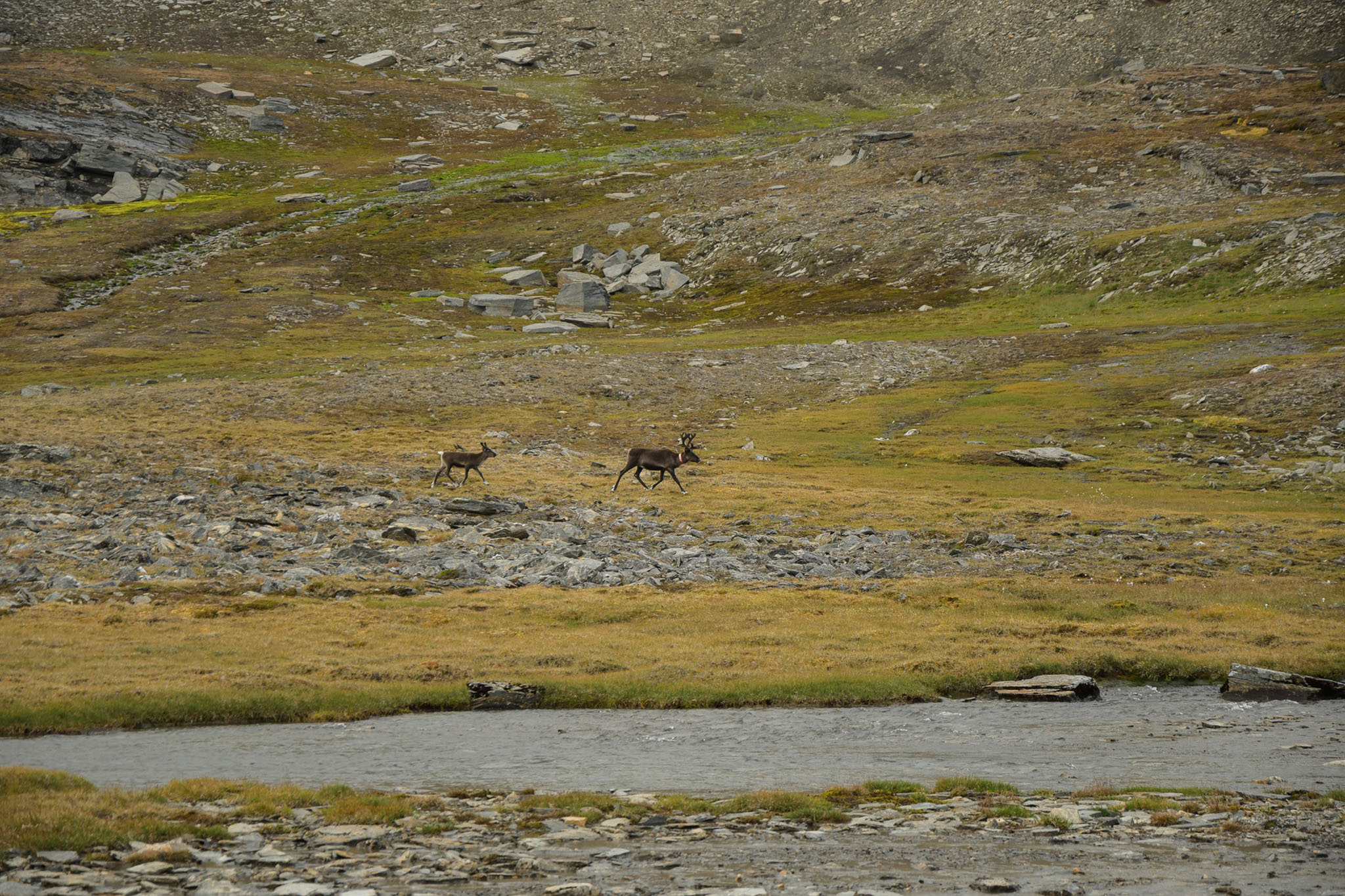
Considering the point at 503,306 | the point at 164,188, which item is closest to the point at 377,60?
the point at 164,188

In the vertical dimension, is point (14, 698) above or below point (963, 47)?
below

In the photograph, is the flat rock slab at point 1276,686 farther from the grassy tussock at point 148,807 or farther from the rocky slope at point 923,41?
the rocky slope at point 923,41

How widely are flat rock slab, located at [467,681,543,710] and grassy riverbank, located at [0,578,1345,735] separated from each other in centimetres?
39

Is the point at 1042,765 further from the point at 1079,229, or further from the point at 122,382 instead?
the point at 1079,229

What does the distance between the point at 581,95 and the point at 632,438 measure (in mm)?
147766

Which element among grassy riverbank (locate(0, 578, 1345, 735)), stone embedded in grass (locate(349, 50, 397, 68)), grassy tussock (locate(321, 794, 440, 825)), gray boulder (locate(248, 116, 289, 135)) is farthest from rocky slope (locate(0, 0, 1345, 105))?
grassy tussock (locate(321, 794, 440, 825))

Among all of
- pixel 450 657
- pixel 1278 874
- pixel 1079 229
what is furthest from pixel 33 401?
pixel 1079 229

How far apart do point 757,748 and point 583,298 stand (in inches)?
3108

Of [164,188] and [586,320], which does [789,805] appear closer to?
[586,320]

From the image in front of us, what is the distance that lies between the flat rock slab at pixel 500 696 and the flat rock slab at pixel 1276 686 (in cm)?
1665

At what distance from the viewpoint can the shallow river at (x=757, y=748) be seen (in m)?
18.5

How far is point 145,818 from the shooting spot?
591 inches

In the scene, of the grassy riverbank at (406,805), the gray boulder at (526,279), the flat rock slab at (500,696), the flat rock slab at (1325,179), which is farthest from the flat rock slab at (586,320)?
the grassy riverbank at (406,805)

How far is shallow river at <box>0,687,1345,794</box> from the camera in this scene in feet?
60.7
